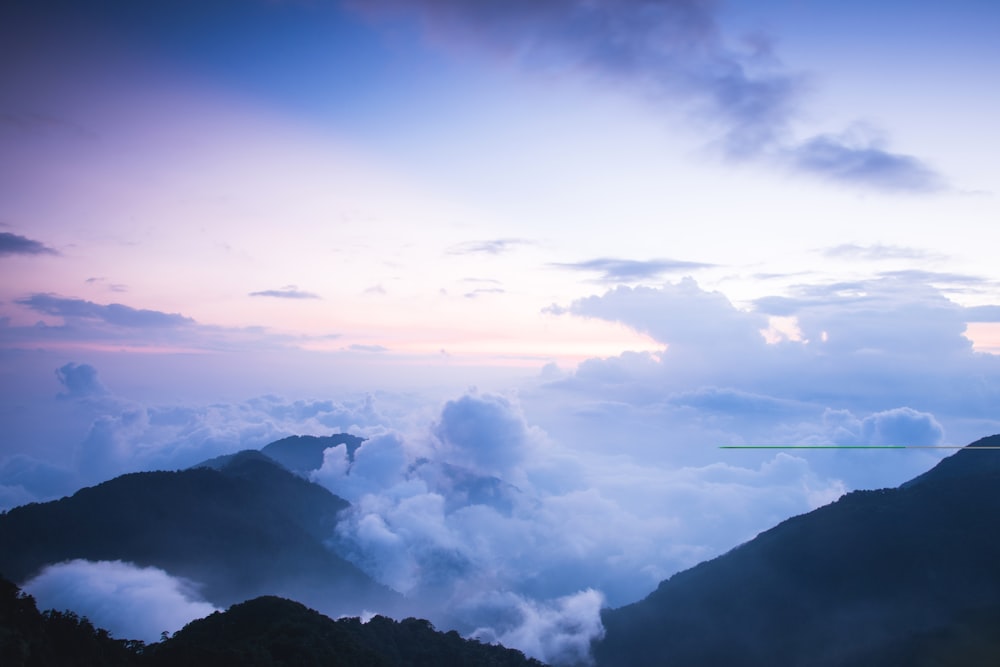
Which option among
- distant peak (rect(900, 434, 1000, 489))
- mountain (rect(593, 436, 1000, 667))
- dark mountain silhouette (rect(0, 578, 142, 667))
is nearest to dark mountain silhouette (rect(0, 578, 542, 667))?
dark mountain silhouette (rect(0, 578, 142, 667))

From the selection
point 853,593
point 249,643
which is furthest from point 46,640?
point 853,593

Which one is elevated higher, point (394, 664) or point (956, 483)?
point (956, 483)

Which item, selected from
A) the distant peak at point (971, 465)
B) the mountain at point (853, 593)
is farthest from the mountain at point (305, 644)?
the distant peak at point (971, 465)

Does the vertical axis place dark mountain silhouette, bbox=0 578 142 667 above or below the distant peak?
below

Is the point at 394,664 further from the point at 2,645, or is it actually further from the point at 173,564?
the point at 173,564

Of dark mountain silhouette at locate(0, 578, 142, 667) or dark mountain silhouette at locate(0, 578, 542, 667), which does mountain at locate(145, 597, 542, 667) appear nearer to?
dark mountain silhouette at locate(0, 578, 542, 667)

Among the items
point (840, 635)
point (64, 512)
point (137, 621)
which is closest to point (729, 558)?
point (840, 635)
